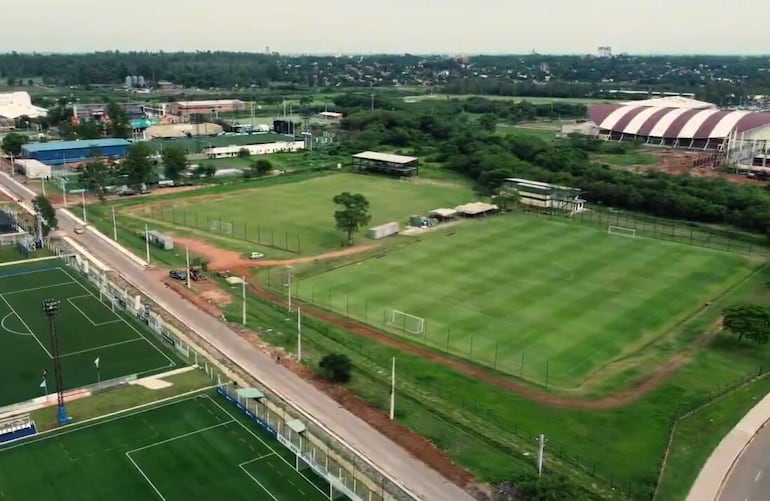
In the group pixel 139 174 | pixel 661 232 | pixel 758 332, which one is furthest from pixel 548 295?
pixel 139 174

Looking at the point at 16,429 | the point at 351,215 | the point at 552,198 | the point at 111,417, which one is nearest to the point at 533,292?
the point at 351,215

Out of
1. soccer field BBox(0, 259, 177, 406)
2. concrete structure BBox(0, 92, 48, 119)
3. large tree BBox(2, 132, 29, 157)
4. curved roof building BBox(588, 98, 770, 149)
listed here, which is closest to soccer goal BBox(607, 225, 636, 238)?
soccer field BBox(0, 259, 177, 406)

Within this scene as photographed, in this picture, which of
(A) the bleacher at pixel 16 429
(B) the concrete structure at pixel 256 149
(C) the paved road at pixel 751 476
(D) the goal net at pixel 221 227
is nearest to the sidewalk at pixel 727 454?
(C) the paved road at pixel 751 476

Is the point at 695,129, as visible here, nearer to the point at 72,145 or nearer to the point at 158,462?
the point at 72,145

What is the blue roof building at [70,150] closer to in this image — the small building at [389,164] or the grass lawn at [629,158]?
the small building at [389,164]

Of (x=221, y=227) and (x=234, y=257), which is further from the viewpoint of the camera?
(x=221, y=227)

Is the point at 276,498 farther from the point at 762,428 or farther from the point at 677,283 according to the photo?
the point at 677,283

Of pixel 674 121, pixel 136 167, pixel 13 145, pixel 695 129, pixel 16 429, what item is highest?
pixel 674 121
